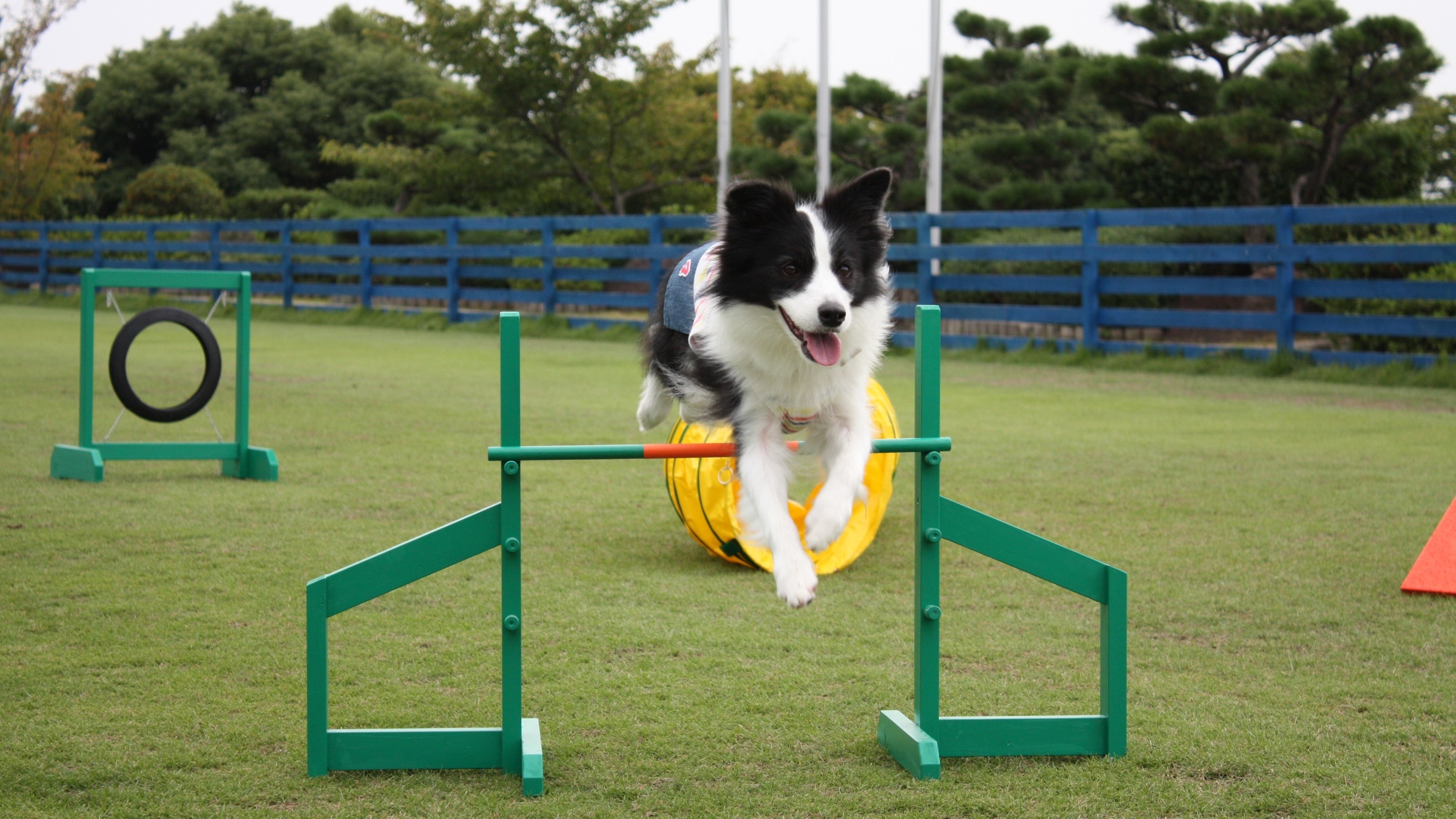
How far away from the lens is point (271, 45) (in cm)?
3494

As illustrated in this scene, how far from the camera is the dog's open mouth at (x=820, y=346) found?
2.84 m

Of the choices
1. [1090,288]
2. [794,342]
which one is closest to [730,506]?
[794,342]

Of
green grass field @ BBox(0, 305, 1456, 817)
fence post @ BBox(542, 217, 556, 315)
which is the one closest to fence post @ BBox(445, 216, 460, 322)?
fence post @ BBox(542, 217, 556, 315)

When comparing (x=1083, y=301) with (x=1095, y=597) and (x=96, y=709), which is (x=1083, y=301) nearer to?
(x=1095, y=597)

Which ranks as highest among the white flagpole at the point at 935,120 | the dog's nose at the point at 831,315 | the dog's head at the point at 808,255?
the white flagpole at the point at 935,120

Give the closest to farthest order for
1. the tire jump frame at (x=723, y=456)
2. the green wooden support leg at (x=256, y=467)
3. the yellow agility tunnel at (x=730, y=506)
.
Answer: the tire jump frame at (x=723, y=456), the yellow agility tunnel at (x=730, y=506), the green wooden support leg at (x=256, y=467)

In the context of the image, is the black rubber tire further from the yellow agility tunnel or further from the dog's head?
the dog's head

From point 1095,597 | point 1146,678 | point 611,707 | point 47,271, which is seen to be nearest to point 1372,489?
point 1146,678

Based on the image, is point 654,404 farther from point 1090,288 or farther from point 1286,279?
point 1090,288

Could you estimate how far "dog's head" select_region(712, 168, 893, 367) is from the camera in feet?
9.32

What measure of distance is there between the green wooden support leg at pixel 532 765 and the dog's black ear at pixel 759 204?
1.24 m

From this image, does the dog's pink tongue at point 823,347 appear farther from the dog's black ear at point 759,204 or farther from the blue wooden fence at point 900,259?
the blue wooden fence at point 900,259

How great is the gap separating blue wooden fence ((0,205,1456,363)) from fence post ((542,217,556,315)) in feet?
0.07

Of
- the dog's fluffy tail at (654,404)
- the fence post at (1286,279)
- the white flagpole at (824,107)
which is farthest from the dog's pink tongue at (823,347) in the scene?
the white flagpole at (824,107)
